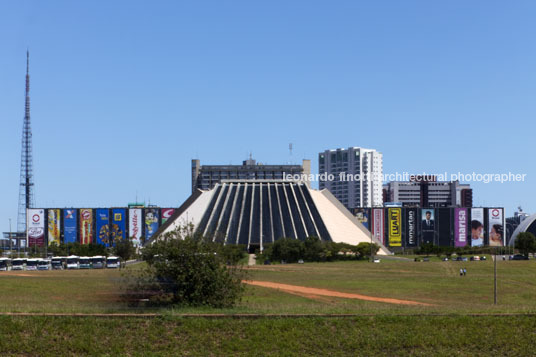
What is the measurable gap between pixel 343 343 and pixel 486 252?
123932 millimetres

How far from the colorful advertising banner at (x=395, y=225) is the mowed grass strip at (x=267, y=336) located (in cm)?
13757

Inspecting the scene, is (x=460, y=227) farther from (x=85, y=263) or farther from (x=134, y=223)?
(x=85, y=263)

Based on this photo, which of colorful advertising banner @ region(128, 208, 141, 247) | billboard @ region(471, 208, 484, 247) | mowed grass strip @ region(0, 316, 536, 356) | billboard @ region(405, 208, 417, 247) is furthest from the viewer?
billboard @ region(405, 208, 417, 247)

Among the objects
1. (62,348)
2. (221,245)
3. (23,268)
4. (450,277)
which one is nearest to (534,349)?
(221,245)

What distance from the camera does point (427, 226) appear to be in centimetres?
16350

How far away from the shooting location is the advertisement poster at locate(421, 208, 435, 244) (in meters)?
164

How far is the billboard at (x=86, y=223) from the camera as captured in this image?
154 meters

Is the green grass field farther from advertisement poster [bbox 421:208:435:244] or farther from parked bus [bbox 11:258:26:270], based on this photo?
advertisement poster [bbox 421:208:435:244]

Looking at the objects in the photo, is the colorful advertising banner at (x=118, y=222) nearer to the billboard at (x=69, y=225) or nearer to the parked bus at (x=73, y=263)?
the billboard at (x=69, y=225)

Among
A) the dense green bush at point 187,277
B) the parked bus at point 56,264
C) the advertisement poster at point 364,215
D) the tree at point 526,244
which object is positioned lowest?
the parked bus at point 56,264

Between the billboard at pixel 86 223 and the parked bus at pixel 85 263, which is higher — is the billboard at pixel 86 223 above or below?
above

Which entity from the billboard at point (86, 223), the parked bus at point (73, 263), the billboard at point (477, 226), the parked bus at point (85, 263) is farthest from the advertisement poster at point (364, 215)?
the parked bus at point (73, 263)

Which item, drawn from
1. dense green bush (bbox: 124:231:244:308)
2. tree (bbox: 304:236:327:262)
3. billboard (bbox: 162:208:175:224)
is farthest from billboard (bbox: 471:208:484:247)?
dense green bush (bbox: 124:231:244:308)

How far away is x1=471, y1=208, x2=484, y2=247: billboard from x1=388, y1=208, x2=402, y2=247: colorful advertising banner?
17.0 metres
